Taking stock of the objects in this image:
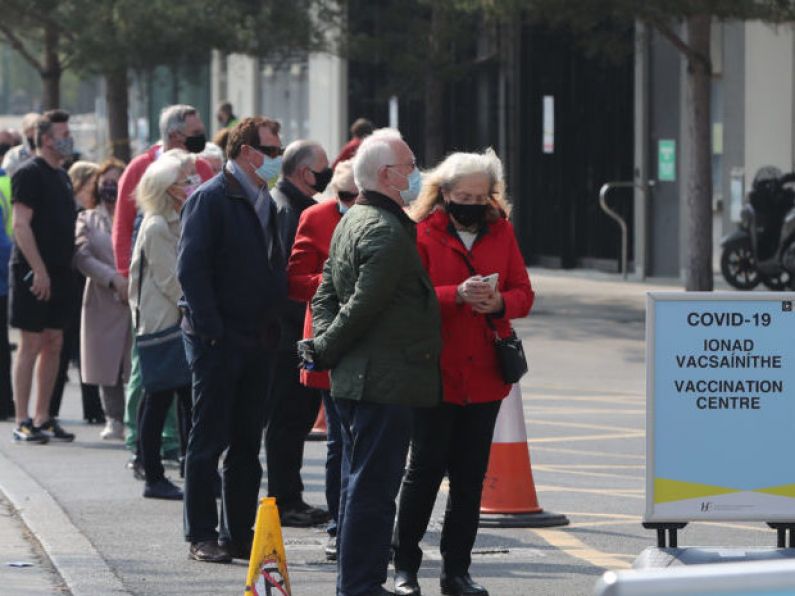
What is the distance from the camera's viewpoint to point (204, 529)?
8.15m

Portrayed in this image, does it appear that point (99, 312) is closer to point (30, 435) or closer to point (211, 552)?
point (30, 435)

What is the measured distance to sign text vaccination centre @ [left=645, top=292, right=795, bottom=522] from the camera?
705cm

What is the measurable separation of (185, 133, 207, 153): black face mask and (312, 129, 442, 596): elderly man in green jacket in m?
3.82

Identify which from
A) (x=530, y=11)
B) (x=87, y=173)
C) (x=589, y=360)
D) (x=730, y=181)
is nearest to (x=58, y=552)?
(x=87, y=173)

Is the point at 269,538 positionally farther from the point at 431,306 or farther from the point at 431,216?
the point at 431,216

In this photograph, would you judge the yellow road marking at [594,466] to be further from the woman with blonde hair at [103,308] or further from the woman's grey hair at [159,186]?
the woman with blonde hair at [103,308]

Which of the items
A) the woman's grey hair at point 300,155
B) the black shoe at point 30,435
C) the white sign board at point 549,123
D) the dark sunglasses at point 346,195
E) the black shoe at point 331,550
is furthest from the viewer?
the white sign board at point 549,123

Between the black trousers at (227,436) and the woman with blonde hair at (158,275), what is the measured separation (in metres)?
1.70

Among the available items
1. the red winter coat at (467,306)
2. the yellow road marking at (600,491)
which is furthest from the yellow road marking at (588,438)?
the red winter coat at (467,306)

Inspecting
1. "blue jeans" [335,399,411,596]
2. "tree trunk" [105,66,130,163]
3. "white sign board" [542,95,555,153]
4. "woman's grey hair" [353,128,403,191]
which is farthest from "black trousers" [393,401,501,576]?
"tree trunk" [105,66,130,163]

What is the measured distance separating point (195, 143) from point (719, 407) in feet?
14.4

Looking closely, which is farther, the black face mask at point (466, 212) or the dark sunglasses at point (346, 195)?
the dark sunglasses at point (346, 195)

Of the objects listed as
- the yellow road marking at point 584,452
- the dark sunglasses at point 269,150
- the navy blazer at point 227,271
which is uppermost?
the dark sunglasses at point 269,150

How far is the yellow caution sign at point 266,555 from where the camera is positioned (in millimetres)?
6051
